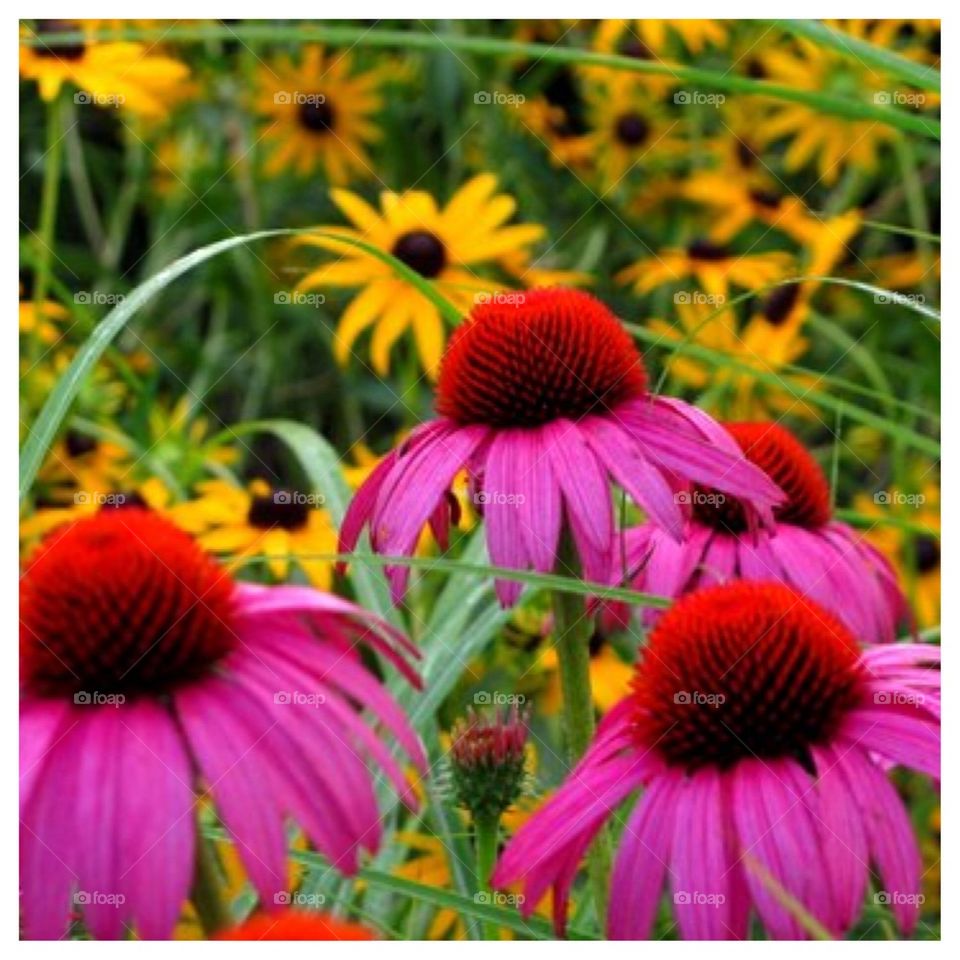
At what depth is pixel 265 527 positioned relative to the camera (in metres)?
1.44

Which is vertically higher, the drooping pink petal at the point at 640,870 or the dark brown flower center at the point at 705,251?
the dark brown flower center at the point at 705,251

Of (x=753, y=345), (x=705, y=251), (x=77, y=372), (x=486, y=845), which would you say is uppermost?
(x=705, y=251)

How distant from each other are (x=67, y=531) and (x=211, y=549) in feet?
1.92

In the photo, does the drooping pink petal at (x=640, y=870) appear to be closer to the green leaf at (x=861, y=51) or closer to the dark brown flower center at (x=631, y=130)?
the green leaf at (x=861, y=51)

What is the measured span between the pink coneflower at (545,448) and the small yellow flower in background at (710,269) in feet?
3.00

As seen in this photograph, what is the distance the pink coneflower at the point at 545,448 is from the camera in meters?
0.90

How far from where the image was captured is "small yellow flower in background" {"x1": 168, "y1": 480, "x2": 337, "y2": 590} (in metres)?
1.41

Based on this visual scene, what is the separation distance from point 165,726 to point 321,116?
59.1 inches

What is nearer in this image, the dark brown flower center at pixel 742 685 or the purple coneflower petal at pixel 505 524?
the dark brown flower center at pixel 742 685

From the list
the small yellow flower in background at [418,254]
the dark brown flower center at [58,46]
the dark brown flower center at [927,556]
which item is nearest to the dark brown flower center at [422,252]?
the small yellow flower in background at [418,254]

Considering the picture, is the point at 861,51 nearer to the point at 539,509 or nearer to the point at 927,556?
the point at 539,509

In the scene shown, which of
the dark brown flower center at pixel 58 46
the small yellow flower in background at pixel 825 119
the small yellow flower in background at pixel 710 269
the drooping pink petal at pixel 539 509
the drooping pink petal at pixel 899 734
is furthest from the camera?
the small yellow flower in background at pixel 825 119

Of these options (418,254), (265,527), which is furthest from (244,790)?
(418,254)

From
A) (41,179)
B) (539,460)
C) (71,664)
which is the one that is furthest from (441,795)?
(41,179)
